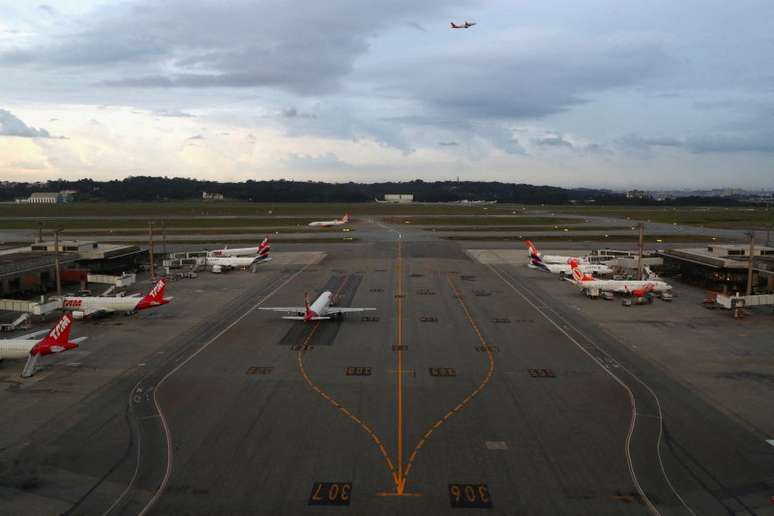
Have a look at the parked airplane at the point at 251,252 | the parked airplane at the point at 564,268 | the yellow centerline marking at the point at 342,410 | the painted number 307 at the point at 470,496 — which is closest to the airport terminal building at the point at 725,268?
the parked airplane at the point at 564,268

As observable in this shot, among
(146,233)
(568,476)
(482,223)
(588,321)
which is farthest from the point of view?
(482,223)

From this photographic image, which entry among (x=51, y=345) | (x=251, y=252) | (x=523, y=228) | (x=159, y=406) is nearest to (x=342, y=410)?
(x=159, y=406)

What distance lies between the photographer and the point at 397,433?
31438mm

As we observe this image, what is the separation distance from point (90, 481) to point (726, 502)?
86.0ft

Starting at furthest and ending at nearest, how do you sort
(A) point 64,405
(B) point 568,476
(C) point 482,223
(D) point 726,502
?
(C) point 482,223, (A) point 64,405, (B) point 568,476, (D) point 726,502

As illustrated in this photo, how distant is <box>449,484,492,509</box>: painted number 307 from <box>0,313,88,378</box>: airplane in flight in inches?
1151

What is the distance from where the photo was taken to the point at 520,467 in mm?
27672

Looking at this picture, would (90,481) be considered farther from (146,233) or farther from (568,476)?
(146,233)

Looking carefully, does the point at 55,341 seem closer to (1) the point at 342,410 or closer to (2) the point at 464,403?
(1) the point at 342,410

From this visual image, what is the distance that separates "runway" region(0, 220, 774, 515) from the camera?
25.1m

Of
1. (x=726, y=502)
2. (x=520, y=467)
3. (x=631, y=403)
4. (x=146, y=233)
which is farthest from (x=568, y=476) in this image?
(x=146, y=233)

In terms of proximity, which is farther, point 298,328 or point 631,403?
point 298,328

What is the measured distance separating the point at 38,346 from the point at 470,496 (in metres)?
31.6

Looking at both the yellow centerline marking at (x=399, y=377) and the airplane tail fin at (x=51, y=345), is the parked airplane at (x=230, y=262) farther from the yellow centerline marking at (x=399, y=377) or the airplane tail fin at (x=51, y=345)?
the airplane tail fin at (x=51, y=345)
